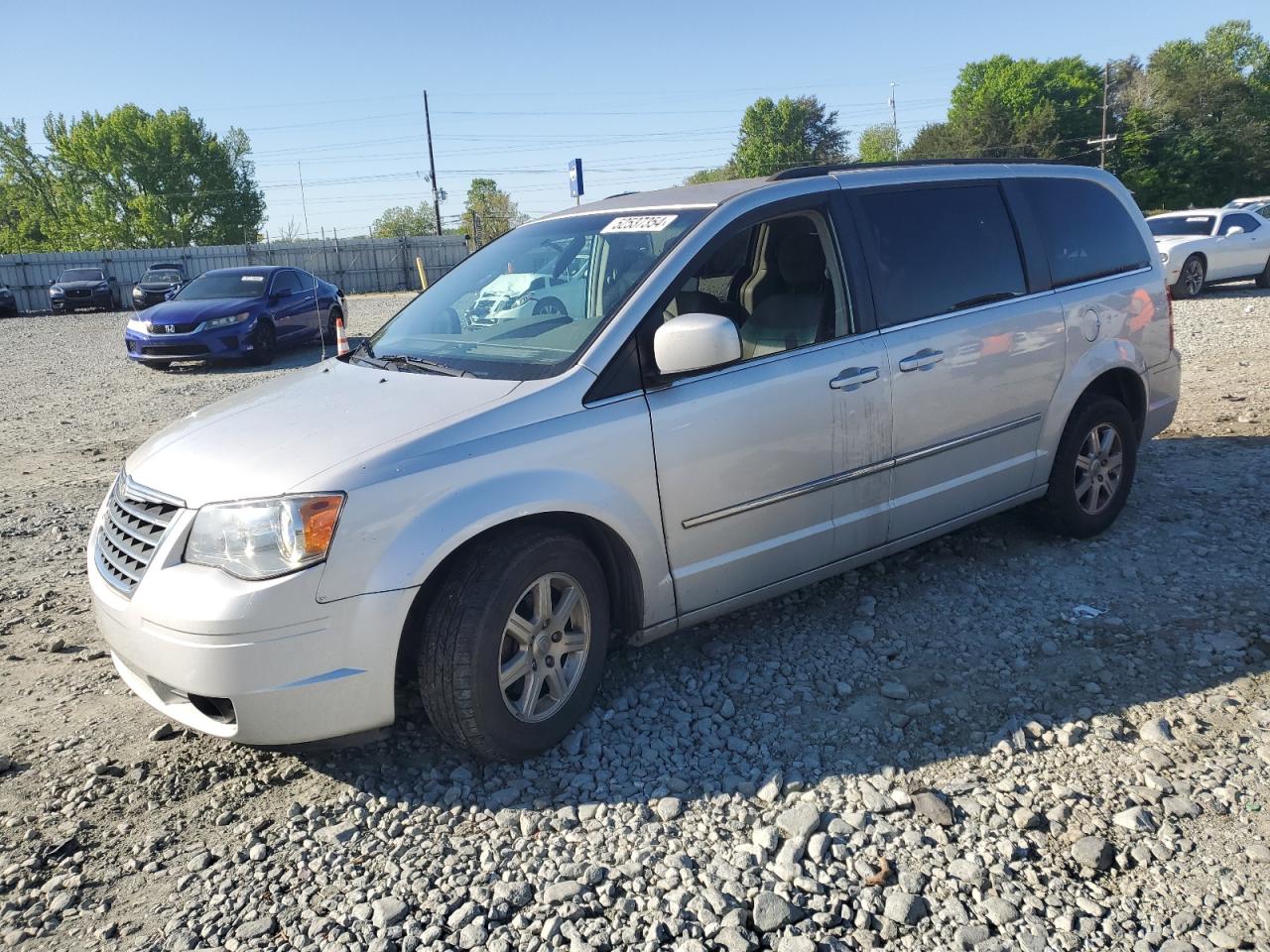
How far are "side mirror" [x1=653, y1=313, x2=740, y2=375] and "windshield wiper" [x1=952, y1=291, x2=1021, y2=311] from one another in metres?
1.50

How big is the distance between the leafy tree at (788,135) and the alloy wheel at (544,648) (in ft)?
363

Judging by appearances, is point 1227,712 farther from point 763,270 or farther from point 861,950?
point 763,270

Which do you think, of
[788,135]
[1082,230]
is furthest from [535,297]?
[788,135]

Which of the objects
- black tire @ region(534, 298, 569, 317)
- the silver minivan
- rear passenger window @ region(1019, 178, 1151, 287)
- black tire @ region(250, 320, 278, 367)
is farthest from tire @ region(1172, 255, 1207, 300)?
black tire @ region(534, 298, 569, 317)

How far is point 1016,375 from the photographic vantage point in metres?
4.75

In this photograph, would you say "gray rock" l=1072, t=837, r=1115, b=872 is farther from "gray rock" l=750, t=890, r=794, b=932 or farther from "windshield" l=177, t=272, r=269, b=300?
"windshield" l=177, t=272, r=269, b=300

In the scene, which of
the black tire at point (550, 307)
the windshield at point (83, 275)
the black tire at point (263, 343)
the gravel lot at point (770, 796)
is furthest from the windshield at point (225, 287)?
the windshield at point (83, 275)

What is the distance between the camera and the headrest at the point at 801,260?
14.2 ft

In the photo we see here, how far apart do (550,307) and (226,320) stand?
12247mm

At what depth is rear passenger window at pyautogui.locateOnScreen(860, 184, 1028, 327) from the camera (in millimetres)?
4383

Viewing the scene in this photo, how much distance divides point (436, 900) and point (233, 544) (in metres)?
1.21

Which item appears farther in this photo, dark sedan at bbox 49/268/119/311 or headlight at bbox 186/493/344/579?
dark sedan at bbox 49/268/119/311

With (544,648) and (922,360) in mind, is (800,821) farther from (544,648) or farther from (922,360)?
(922,360)

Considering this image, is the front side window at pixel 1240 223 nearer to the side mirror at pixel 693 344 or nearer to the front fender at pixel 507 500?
the side mirror at pixel 693 344
